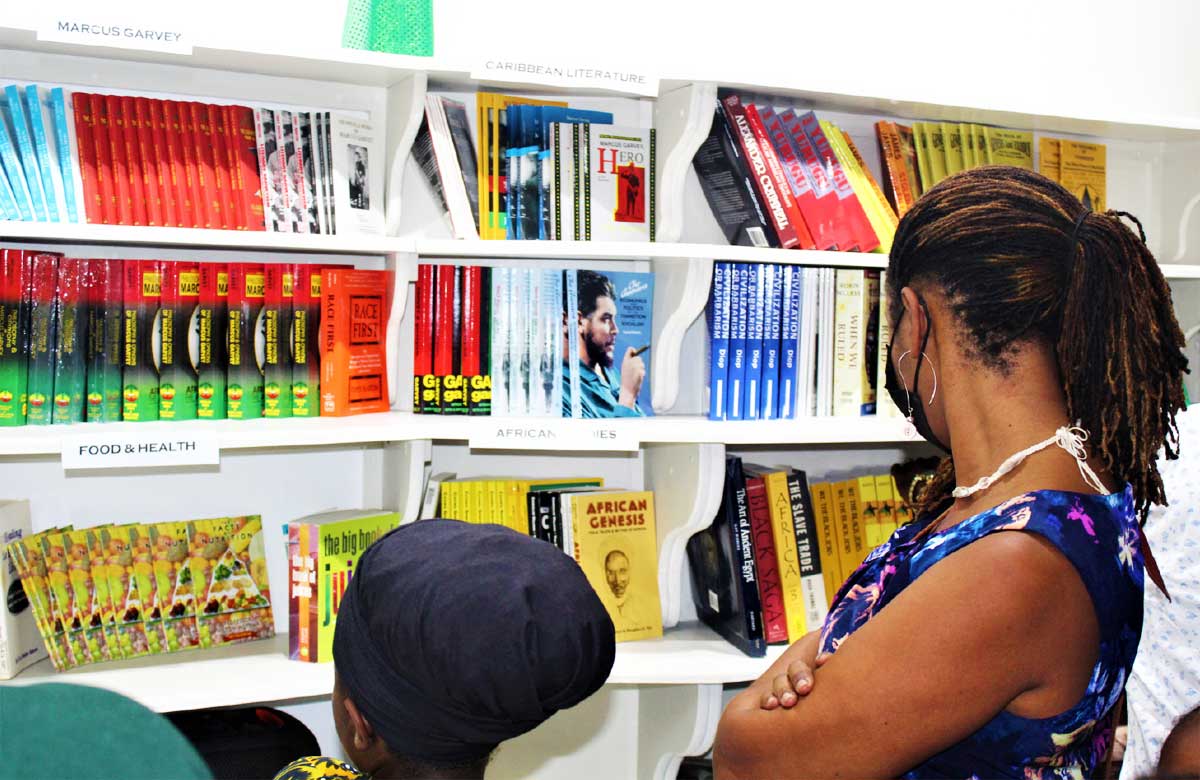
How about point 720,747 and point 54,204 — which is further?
point 54,204

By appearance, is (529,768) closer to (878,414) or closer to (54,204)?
(878,414)

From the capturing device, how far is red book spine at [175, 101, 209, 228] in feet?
6.11

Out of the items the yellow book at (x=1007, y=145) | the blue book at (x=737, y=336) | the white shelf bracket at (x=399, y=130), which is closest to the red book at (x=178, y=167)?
the white shelf bracket at (x=399, y=130)

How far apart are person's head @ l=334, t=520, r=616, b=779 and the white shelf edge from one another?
778mm

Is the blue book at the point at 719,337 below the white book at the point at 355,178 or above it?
below

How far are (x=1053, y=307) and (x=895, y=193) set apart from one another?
1.19 metres

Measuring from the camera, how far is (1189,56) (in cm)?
272

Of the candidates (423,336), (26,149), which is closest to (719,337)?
(423,336)

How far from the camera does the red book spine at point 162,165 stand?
1845 millimetres

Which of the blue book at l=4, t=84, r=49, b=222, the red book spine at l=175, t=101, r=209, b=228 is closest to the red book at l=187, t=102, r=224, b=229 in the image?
the red book spine at l=175, t=101, r=209, b=228

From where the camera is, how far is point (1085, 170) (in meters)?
2.39

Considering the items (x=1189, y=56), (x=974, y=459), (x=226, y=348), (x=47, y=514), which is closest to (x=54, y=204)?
(x=226, y=348)

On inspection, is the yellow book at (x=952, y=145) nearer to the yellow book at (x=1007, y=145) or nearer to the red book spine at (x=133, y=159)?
the yellow book at (x=1007, y=145)

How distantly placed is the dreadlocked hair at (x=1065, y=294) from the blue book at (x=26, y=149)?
1.42m
